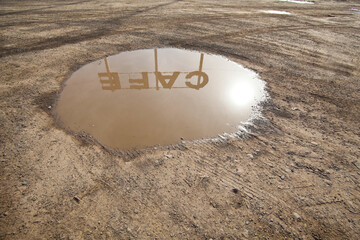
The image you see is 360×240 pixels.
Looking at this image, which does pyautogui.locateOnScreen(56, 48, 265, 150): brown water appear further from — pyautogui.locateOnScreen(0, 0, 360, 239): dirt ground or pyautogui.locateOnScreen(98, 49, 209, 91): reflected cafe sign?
pyautogui.locateOnScreen(0, 0, 360, 239): dirt ground

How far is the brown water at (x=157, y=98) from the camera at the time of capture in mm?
3555

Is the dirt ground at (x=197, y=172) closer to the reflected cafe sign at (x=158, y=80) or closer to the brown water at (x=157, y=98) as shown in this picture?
the brown water at (x=157, y=98)

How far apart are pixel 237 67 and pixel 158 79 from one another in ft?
8.05

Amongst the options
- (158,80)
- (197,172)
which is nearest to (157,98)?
Result: (158,80)

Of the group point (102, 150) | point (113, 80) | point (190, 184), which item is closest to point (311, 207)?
point (190, 184)

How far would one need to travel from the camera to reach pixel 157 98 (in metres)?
4.45

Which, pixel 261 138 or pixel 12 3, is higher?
pixel 12 3

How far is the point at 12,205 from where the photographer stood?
2.39 meters

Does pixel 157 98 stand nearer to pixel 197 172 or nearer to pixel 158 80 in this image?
pixel 158 80

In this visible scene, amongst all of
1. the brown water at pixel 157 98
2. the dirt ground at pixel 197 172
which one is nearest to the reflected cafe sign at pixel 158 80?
the brown water at pixel 157 98

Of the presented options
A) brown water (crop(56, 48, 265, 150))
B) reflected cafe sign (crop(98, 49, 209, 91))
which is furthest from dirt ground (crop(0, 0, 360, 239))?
reflected cafe sign (crop(98, 49, 209, 91))

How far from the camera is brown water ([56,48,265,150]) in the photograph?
3555 millimetres

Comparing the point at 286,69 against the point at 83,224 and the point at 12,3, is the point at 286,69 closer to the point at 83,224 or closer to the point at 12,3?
the point at 83,224

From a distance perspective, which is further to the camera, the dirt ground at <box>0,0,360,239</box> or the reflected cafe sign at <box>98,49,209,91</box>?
the reflected cafe sign at <box>98,49,209,91</box>
